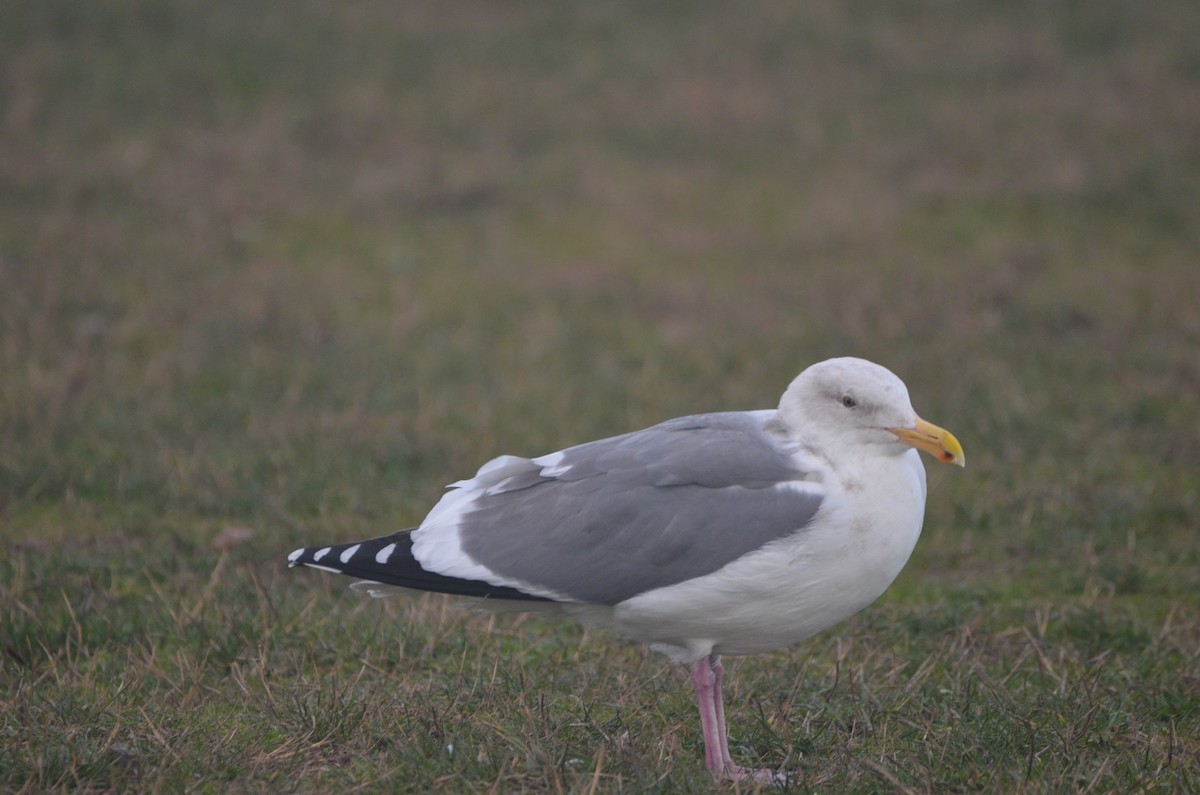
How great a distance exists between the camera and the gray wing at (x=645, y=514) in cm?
375

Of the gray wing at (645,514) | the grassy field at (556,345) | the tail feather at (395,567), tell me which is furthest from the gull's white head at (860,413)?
the tail feather at (395,567)

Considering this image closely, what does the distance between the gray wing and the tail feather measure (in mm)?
67

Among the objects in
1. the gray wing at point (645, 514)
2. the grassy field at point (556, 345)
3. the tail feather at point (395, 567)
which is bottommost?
the grassy field at point (556, 345)

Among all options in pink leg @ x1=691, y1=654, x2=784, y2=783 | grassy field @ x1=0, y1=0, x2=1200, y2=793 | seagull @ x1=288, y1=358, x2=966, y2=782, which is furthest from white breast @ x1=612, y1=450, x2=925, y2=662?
grassy field @ x1=0, y1=0, x2=1200, y2=793

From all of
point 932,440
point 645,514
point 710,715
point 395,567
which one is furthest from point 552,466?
point 932,440

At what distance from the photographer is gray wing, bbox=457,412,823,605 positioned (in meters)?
3.75

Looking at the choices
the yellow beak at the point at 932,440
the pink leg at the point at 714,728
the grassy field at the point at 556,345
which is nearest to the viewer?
the pink leg at the point at 714,728

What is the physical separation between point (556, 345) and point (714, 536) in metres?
5.17

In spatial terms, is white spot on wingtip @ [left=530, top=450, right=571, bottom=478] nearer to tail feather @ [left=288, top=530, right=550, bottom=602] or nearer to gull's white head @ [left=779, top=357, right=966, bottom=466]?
tail feather @ [left=288, top=530, right=550, bottom=602]

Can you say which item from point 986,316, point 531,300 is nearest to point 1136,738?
point 986,316

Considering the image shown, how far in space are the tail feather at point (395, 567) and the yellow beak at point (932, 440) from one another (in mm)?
1139

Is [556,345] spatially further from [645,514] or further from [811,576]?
[811,576]

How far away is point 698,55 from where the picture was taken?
14578 mm

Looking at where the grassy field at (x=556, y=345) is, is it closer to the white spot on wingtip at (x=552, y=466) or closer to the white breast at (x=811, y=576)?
the white breast at (x=811, y=576)
